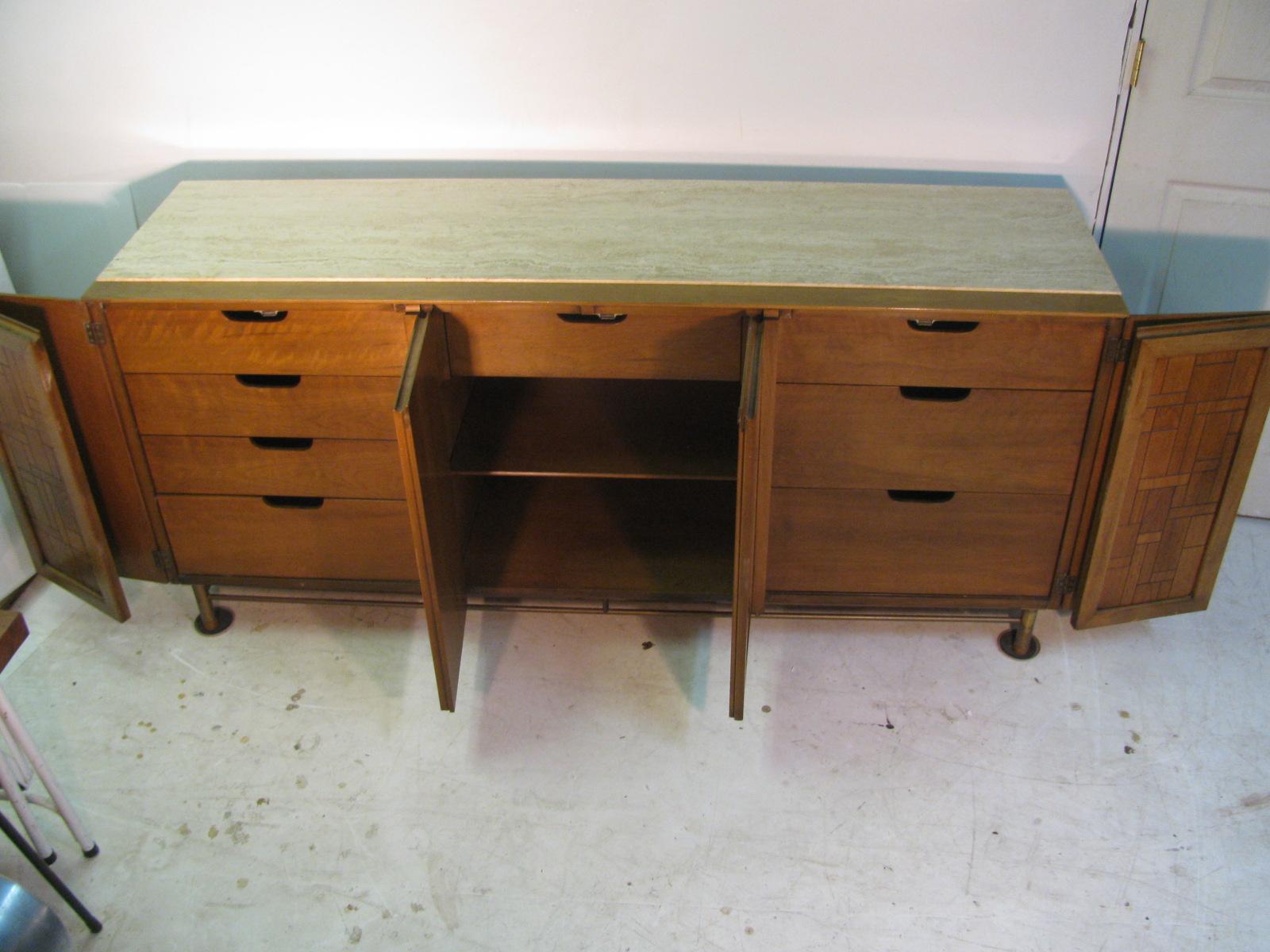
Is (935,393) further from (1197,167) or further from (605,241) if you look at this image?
(1197,167)

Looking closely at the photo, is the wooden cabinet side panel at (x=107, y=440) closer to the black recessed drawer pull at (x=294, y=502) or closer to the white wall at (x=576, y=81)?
the black recessed drawer pull at (x=294, y=502)

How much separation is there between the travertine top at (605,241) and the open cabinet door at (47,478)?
0.61 ft

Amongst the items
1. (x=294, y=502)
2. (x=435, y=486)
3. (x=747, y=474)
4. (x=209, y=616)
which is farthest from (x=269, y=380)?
(x=747, y=474)

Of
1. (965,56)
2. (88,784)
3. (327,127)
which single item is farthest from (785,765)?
(327,127)

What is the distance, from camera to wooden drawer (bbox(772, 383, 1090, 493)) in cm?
171

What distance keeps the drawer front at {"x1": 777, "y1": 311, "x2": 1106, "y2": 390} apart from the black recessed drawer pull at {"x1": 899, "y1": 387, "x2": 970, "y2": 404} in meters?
0.04

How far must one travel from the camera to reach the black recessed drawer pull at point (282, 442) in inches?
73.1

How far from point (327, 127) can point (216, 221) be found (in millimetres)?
375

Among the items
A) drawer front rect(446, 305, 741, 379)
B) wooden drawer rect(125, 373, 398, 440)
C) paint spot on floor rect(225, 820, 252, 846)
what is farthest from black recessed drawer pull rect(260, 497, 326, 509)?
paint spot on floor rect(225, 820, 252, 846)

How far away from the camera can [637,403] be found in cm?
206

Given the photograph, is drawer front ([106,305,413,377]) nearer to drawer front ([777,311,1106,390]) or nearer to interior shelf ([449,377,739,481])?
interior shelf ([449,377,739,481])

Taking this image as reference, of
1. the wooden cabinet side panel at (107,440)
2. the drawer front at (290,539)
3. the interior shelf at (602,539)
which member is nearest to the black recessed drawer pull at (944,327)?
the interior shelf at (602,539)

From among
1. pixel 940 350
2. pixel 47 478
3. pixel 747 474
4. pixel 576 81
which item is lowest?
pixel 47 478

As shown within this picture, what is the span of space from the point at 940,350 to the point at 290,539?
1.22 meters
